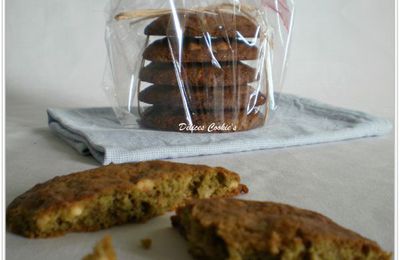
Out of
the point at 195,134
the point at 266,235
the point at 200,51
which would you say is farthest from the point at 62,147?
the point at 266,235

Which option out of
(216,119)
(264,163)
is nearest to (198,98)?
(216,119)

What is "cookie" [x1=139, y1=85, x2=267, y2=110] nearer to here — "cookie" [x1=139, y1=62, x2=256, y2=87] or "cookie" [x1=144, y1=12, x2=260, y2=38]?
"cookie" [x1=139, y1=62, x2=256, y2=87]

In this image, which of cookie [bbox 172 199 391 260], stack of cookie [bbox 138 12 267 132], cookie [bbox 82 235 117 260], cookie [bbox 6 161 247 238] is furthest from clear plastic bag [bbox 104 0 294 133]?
cookie [bbox 82 235 117 260]

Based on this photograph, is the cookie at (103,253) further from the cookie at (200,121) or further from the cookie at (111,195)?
the cookie at (200,121)

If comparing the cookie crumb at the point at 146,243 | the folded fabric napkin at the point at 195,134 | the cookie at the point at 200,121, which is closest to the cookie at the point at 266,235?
the cookie crumb at the point at 146,243

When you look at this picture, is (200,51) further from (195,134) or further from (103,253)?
(103,253)
